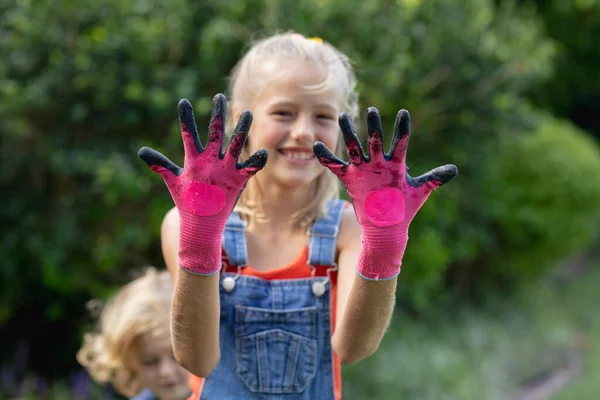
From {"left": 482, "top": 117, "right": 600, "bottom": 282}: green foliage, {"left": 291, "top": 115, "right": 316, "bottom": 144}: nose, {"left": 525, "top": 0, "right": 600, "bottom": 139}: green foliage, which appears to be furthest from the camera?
{"left": 525, "top": 0, "right": 600, "bottom": 139}: green foliage

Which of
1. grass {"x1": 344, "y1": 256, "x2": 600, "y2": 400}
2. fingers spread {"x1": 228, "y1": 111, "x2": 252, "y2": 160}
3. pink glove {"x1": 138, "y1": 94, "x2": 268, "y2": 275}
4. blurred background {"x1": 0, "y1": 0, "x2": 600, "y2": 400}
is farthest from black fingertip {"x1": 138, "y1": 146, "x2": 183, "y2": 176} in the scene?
grass {"x1": 344, "y1": 256, "x2": 600, "y2": 400}

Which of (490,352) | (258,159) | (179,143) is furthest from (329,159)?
(490,352)

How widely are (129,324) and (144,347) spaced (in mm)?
100

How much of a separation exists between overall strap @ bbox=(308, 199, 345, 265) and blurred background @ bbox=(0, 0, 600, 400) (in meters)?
1.81

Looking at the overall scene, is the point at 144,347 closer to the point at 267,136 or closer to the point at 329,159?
the point at 267,136

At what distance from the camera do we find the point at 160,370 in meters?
2.54

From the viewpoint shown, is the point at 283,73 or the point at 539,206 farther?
the point at 539,206

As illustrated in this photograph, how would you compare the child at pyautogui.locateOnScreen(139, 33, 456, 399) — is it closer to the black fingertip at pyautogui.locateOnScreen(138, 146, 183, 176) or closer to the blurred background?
the black fingertip at pyautogui.locateOnScreen(138, 146, 183, 176)

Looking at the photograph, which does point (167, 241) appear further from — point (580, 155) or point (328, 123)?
point (580, 155)

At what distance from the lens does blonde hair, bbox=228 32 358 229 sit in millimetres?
1727

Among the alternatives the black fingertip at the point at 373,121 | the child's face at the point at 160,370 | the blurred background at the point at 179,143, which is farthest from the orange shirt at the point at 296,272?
the blurred background at the point at 179,143

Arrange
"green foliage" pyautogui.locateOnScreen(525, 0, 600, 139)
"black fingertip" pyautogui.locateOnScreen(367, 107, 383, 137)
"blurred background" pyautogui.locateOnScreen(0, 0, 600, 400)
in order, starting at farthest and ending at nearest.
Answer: "green foliage" pyautogui.locateOnScreen(525, 0, 600, 139), "blurred background" pyautogui.locateOnScreen(0, 0, 600, 400), "black fingertip" pyautogui.locateOnScreen(367, 107, 383, 137)

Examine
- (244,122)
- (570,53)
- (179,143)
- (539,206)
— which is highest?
(570,53)

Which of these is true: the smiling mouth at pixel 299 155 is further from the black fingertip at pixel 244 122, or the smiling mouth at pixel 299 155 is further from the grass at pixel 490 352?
the grass at pixel 490 352
